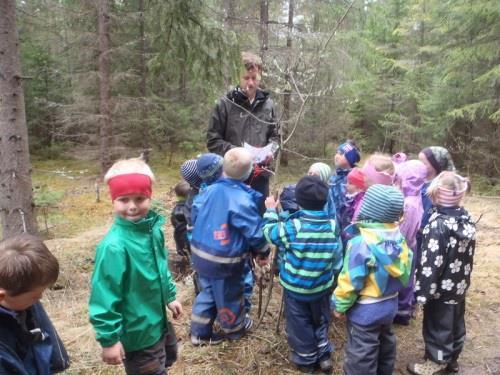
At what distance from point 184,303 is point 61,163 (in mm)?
15659

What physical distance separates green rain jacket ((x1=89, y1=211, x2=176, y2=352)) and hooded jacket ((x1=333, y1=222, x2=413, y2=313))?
1267mm

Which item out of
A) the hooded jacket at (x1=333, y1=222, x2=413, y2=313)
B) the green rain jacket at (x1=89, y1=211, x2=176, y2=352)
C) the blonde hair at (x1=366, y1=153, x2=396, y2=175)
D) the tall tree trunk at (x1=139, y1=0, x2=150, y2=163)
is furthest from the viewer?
the tall tree trunk at (x1=139, y1=0, x2=150, y2=163)

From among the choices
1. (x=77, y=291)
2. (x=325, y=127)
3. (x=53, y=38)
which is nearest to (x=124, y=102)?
(x=53, y=38)

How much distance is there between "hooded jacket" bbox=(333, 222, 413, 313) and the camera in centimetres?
284

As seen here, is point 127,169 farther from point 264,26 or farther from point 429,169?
point 264,26

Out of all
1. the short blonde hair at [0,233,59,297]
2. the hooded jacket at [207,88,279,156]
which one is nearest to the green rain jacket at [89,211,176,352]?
the short blonde hair at [0,233,59,297]

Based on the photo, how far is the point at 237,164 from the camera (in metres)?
3.38

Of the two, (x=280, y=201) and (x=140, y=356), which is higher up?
(x=280, y=201)

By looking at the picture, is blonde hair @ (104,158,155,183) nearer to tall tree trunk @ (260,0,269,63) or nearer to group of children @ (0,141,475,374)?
group of children @ (0,141,475,374)

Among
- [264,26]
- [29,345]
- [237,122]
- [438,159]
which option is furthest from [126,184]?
[264,26]

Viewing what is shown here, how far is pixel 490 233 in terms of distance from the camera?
7.73 meters

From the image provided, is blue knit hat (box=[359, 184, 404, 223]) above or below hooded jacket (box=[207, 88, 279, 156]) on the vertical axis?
below

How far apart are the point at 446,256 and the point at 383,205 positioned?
0.88 metres

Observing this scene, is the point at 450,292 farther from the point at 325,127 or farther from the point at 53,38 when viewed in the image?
the point at 53,38
